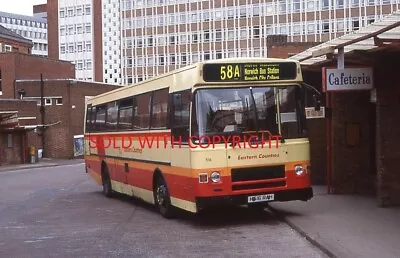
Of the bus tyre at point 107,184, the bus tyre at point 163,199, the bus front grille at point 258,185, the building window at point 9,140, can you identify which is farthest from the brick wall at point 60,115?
the bus front grille at point 258,185

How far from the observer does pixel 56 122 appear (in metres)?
57.3

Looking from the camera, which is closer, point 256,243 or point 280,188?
point 256,243

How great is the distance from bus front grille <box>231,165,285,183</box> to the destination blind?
1678mm

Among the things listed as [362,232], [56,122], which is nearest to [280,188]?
[362,232]

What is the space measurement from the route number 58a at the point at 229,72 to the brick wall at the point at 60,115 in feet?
153

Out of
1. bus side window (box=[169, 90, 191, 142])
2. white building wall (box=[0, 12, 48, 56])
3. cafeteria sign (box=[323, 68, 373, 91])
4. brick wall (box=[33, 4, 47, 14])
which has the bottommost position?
bus side window (box=[169, 90, 191, 142])

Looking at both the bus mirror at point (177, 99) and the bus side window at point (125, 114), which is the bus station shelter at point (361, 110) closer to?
the bus mirror at point (177, 99)

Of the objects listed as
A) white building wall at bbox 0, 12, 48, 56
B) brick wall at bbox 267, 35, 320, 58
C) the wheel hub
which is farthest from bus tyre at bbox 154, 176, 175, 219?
white building wall at bbox 0, 12, 48, 56

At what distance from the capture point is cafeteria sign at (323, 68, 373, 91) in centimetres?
1311

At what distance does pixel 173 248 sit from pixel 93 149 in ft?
36.6

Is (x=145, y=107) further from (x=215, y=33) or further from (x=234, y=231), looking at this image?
(x=215, y=33)

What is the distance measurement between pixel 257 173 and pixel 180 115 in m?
1.85

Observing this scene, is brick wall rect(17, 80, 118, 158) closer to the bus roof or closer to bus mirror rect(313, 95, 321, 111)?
the bus roof

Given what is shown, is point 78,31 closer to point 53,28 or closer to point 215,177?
point 53,28
